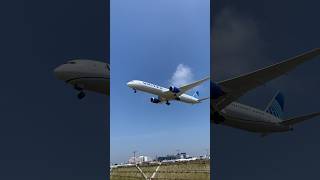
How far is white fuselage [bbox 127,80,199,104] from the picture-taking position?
8.68 meters

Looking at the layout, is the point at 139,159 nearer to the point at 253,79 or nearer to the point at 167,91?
the point at 167,91

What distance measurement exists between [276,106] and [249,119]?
6007mm

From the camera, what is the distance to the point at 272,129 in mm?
18969

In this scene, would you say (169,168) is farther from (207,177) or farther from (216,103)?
(216,103)

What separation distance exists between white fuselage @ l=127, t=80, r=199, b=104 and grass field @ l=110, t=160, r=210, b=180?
1.29 meters

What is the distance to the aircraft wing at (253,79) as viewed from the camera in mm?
11402

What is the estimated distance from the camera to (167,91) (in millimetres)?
9367

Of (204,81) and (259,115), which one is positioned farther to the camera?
(259,115)
